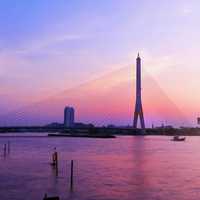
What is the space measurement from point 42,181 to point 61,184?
1764 millimetres

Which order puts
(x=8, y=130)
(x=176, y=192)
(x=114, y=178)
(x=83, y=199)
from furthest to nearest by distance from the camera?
(x=8, y=130), (x=114, y=178), (x=176, y=192), (x=83, y=199)

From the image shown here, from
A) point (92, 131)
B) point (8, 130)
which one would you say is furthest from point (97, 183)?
point (92, 131)

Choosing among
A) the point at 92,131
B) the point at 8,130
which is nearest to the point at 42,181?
the point at 8,130

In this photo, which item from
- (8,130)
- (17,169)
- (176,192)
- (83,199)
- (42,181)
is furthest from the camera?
(8,130)

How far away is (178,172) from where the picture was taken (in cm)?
3788

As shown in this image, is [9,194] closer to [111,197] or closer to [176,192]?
[111,197]

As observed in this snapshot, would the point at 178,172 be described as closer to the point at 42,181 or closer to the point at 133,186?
the point at 133,186

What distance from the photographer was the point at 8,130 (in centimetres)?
16175

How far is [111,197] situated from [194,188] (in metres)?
6.60

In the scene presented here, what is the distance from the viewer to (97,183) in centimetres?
2930

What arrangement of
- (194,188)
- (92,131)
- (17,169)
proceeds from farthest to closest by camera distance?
(92,131), (17,169), (194,188)

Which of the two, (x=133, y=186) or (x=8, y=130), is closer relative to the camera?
(x=133, y=186)

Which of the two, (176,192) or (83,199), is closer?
(83,199)

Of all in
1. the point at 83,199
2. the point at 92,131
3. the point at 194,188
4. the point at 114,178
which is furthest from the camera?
the point at 92,131
